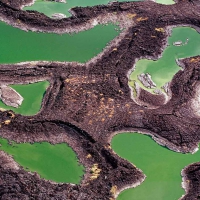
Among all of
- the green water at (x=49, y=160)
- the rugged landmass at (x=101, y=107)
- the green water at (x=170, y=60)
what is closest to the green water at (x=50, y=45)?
the rugged landmass at (x=101, y=107)

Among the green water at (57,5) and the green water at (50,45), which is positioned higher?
the green water at (57,5)

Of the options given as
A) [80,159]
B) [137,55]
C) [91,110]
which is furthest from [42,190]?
[137,55]

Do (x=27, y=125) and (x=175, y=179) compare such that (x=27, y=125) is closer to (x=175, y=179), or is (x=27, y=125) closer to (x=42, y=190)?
(x=42, y=190)

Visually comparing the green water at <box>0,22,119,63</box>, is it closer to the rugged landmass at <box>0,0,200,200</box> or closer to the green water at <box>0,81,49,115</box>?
the rugged landmass at <box>0,0,200,200</box>

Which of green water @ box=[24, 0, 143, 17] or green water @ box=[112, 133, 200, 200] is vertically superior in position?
green water @ box=[24, 0, 143, 17]

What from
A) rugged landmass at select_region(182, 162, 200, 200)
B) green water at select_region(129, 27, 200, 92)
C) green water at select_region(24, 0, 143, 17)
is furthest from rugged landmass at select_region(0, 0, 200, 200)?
green water at select_region(24, 0, 143, 17)

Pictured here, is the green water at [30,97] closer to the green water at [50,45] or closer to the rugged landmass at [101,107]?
the rugged landmass at [101,107]

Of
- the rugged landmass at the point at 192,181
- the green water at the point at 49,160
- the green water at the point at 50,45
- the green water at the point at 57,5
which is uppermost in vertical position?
the green water at the point at 57,5
